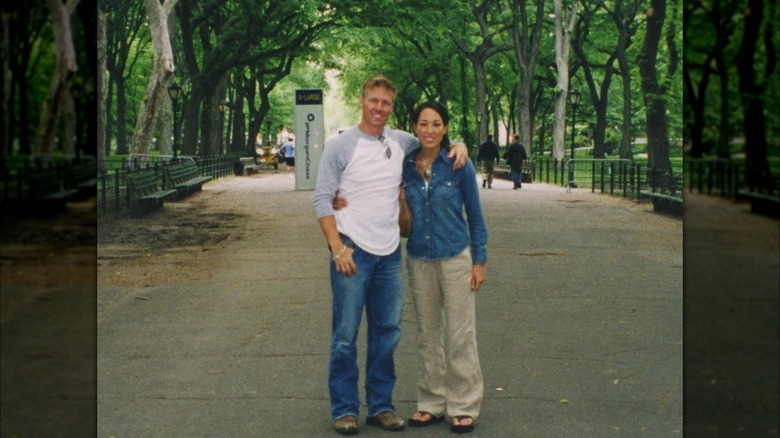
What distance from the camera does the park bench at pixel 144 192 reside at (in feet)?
16.1

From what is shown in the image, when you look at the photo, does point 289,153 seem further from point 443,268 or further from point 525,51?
point 525,51

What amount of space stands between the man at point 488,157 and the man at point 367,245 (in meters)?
0.45

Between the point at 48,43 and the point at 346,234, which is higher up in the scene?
the point at 48,43

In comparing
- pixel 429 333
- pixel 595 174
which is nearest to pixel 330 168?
pixel 429 333

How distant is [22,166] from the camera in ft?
7.09

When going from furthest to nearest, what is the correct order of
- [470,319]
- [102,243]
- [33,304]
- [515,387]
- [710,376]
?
[102,243] → [515,387] → [470,319] → [710,376] → [33,304]

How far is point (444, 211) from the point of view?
167 inches

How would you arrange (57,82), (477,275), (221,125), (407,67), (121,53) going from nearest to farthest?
1. (57,82)
2. (477,275)
3. (121,53)
4. (407,67)
5. (221,125)

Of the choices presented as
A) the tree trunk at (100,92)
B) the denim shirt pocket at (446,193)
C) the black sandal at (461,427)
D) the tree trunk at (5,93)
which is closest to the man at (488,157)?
the denim shirt pocket at (446,193)

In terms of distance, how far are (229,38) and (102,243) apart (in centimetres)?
117

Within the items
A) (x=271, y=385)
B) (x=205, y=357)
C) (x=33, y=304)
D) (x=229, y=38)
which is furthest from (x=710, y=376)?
(x=229, y=38)

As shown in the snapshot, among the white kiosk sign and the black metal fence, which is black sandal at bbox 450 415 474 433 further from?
the white kiosk sign

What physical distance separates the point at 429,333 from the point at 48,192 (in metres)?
2.47

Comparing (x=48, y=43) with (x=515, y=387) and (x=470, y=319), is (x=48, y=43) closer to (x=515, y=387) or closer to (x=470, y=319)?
(x=470, y=319)
